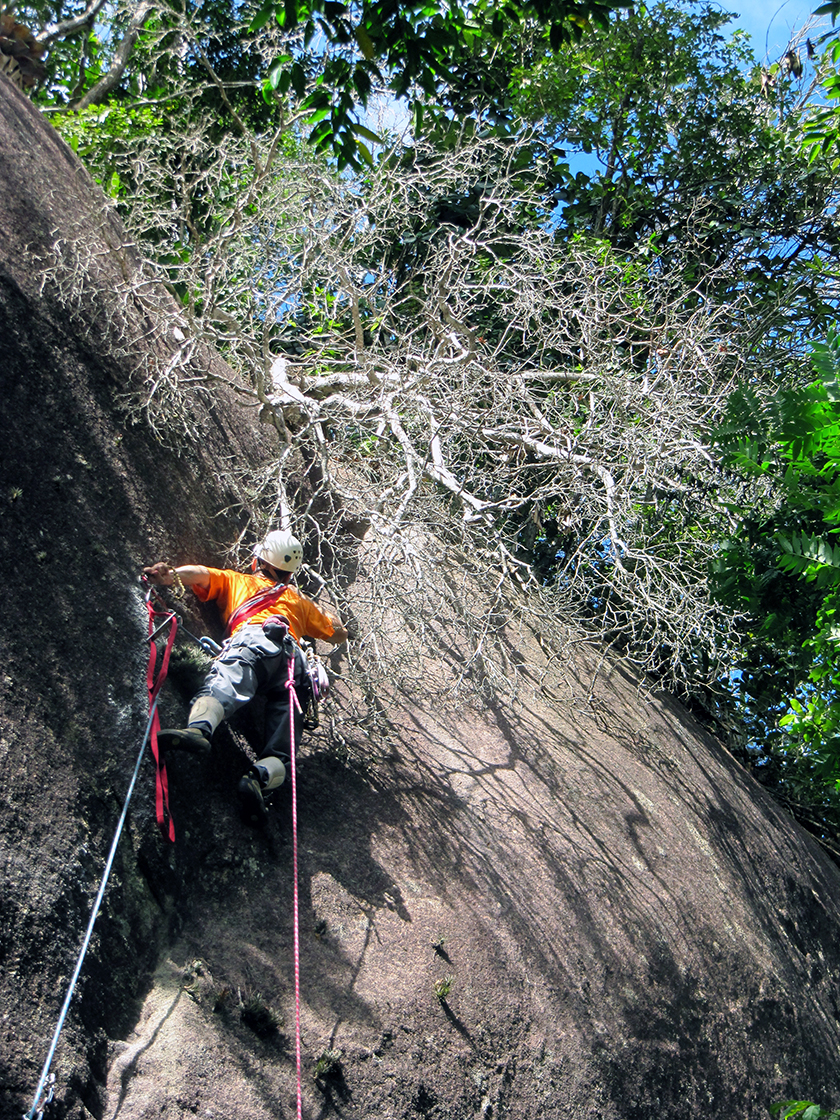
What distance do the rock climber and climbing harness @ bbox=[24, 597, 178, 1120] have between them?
0.37 feet

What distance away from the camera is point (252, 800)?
3.94 m

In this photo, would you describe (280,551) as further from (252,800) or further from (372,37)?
(372,37)

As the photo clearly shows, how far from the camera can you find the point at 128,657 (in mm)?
4020

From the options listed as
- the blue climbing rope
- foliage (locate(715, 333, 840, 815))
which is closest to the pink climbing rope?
the blue climbing rope

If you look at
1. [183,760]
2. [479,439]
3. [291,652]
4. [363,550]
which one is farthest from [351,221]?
[183,760]

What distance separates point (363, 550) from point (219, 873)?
7.50ft

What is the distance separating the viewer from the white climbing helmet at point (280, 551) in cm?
465

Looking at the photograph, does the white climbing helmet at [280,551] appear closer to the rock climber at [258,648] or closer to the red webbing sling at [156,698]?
the rock climber at [258,648]

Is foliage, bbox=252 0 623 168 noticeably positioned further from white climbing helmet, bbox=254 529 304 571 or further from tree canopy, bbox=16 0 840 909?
white climbing helmet, bbox=254 529 304 571

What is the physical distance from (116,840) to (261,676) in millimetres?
1096

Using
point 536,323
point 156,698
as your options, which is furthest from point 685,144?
point 156,698

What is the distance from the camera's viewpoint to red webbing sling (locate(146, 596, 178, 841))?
3678 millimetres

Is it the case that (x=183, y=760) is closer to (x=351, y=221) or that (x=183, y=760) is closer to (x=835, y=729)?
(x=835, y=729)

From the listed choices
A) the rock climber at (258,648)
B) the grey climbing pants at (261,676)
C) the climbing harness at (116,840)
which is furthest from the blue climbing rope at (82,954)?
the grey climbing pants at (261,676)
